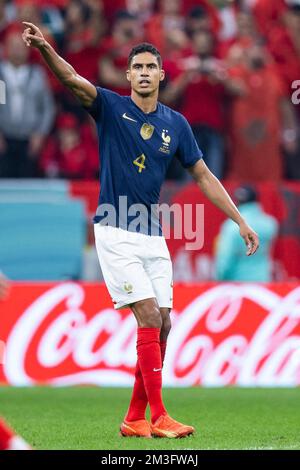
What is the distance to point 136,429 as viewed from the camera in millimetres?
8148

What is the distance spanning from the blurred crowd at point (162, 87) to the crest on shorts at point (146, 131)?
7.06m

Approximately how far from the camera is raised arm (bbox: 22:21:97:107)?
7.59m

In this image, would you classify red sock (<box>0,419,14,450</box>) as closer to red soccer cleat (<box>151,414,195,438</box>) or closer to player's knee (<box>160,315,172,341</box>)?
red soccer cleat (<box>151,414,195,438</box>)

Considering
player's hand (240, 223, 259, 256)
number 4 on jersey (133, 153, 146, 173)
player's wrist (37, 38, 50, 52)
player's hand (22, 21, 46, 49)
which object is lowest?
player's hand (240, 223, 259, 256)

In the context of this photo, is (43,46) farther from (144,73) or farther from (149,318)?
(149,318)

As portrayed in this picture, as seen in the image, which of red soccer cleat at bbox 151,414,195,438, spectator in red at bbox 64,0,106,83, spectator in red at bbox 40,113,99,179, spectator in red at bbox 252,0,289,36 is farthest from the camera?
spectator in red at bbox 252,0,289,36

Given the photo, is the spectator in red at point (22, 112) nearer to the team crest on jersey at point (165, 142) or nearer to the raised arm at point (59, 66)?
the team crest on jersey at point (165, 142)

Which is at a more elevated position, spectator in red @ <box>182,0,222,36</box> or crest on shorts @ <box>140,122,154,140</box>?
spectator in red @ <box>182,0,222,36</box>

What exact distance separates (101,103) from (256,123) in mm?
7722

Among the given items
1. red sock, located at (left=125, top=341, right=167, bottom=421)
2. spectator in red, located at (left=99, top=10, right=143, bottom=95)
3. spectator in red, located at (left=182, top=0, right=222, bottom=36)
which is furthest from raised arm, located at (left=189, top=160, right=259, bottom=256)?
spectator in red, located at (left=182, top=0, right=222, bottom=36)

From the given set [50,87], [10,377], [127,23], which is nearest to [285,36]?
[127,23]

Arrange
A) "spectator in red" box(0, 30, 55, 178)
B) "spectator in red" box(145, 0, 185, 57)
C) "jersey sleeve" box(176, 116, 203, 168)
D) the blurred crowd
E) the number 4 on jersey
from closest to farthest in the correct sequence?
the number 4 on jersey, "jersey sleeve" box(176, 116, 203, 168), "spectator in red" box(0, 30, 55, 178), the blurred crowd, "spectator in red" box(145, 0, 185, 57)

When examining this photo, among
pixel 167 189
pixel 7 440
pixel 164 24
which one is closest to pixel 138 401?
pixel 7 440
